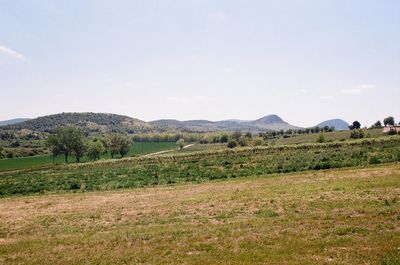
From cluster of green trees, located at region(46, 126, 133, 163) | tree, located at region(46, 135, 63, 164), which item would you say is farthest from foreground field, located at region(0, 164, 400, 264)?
cluster of green trees, located at region(46, 126, 133, 163)

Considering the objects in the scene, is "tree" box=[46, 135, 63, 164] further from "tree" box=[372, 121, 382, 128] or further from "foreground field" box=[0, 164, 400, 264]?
"tree" box=[372, 121, 382, 128]

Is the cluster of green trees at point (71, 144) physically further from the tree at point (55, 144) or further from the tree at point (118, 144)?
the tree at point (118, 144)

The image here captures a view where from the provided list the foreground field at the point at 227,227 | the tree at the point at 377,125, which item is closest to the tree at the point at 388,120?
the tree at the point at 377,125

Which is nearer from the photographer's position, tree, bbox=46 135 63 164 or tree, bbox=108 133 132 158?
tree, bbox=46 135 63 164

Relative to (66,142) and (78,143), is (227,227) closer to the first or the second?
(78,143)

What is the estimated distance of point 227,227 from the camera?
18.3 m

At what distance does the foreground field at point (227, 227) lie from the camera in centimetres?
1421

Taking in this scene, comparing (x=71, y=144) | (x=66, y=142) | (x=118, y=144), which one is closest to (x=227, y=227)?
(x=71, y=144)

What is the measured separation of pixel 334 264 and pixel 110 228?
537 inches

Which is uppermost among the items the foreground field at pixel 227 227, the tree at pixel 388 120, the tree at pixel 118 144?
the tree at pixel 388 120

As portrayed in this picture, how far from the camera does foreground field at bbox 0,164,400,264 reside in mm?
14211

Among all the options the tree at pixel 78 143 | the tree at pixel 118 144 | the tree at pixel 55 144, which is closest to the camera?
the tree at pixel 55 144

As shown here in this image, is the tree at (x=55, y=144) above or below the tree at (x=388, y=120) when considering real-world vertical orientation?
below

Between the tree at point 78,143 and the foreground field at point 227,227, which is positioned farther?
the tree at point 78,143
